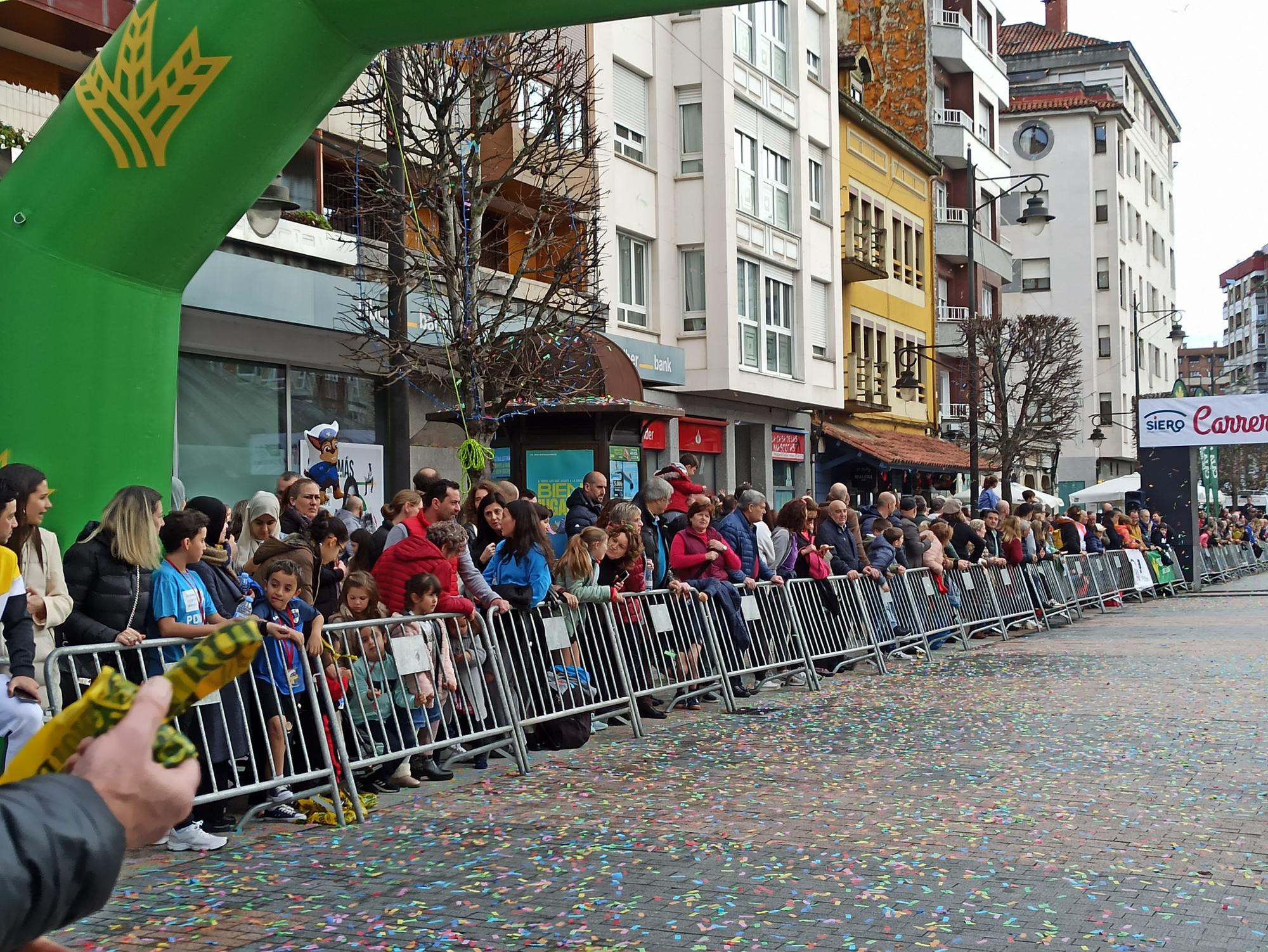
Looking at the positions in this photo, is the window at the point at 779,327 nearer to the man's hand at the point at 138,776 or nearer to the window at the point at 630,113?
the window at the point at 630,113

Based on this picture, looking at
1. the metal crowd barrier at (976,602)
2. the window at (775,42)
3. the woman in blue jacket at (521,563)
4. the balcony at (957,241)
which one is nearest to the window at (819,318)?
the window at (775,42)

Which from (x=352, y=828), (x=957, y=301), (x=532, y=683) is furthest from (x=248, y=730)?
(x=957, y=301)

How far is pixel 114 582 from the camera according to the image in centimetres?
724

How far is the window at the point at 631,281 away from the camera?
94.1 ft

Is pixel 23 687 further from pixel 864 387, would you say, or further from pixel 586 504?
pixel 864 387

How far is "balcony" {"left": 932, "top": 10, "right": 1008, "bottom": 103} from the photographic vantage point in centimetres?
4969

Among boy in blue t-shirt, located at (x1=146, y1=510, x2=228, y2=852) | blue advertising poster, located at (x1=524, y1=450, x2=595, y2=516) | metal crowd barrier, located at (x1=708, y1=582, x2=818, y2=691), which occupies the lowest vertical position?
metal crowd barrier, located at (x1=708, y1=582, x2=818, y2=691)

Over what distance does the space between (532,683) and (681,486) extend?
5.03 m

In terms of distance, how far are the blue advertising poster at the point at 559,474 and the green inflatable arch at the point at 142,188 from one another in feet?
38.8

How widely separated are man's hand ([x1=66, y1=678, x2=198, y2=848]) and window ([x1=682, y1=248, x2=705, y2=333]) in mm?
29235

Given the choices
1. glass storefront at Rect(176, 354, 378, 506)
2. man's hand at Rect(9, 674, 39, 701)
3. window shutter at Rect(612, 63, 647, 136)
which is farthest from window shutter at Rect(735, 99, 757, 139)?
man's hand at Rect(9, 674, 39, 701)

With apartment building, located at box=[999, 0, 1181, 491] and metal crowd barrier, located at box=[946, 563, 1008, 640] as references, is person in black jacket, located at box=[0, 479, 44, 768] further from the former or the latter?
apartment building, located at box=[999, 0, 1181, 491]

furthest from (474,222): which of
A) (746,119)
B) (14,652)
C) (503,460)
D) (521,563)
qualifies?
(746,119)

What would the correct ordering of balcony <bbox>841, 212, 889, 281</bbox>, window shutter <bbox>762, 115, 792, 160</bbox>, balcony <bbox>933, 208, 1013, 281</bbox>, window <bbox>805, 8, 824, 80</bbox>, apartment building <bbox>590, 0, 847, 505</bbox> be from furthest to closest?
balcony <bbox>933, 208, 1013, 281</bbox>, balcony <bbox>841, 212, 889, 281</bbox>, window <bbox>805, 8, 824, 80</bbox>, window shutter <bbox>762, 115, 792, 160</bbox>, apartment building <bbox>590, 0, 847, 505</bbox>
